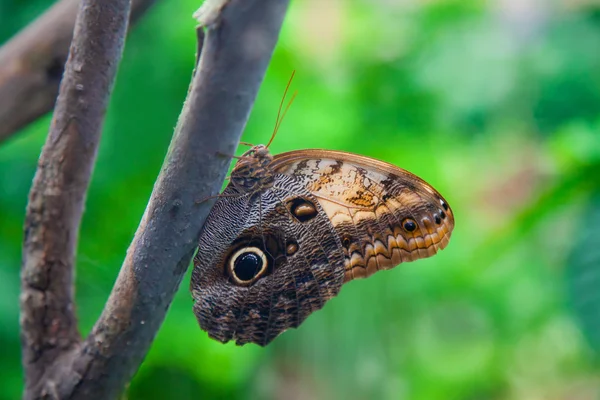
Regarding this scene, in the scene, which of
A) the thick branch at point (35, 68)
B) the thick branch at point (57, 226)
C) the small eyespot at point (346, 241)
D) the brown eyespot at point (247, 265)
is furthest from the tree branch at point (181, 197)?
the thick branch at point (35, 68)

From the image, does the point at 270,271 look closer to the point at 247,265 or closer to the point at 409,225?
the point at 247,265

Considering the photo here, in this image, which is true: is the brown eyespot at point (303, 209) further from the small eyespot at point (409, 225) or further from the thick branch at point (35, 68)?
the thick branch at point (35, 68)

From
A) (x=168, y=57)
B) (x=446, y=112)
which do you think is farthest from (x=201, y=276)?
(x=446, y=112)

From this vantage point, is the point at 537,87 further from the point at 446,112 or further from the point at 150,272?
the point at 150,272

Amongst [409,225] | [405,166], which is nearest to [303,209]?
[409,225]

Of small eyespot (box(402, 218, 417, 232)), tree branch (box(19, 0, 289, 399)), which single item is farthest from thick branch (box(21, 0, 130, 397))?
small eyespot (box(402, 218, 417, 232))

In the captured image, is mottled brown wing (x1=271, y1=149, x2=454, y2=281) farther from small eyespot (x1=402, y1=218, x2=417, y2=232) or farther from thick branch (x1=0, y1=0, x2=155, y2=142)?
thick branch (x1=0, y1=0, x2=155, y2=142)

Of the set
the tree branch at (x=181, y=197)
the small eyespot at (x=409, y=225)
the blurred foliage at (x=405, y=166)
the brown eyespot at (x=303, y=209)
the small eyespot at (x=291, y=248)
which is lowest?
the tree branch at (x=181, y=197)

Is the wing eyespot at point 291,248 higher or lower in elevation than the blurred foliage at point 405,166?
lower
